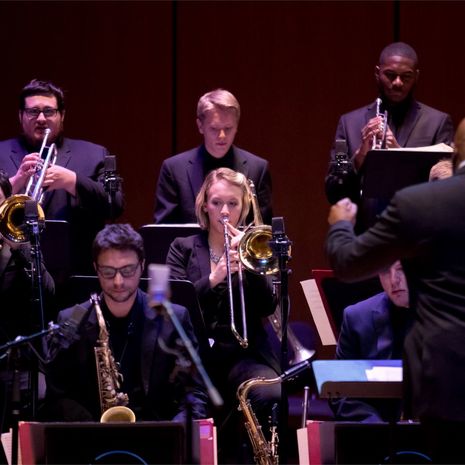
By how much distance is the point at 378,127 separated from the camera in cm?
486

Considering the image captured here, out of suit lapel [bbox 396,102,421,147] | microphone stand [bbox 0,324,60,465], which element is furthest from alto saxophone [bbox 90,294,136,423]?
suit lapel [bbox 396,102,421,147]

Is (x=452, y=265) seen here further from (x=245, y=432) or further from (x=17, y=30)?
(x=17, y=30)

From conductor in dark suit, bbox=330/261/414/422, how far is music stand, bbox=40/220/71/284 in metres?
1.29

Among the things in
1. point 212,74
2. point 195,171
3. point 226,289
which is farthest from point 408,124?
point 212,74

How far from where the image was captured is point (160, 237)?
190 inches

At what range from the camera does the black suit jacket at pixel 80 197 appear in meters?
4.82

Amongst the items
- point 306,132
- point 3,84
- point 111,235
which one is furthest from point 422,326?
point 3,84

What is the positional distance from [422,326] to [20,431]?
129cm

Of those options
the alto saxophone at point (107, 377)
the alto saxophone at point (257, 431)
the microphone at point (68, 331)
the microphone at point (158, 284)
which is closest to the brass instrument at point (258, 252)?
the alto saxophone at point (257, 431)

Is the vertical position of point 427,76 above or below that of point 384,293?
above

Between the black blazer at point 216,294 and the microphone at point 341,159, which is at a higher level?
the microphone at point 341,159

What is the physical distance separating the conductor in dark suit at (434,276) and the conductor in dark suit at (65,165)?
2125 millimetres

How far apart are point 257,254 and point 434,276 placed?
1.60 meters

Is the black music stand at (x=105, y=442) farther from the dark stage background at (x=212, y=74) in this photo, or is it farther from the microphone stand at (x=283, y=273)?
the dark stage background at (x=212, y=74)
